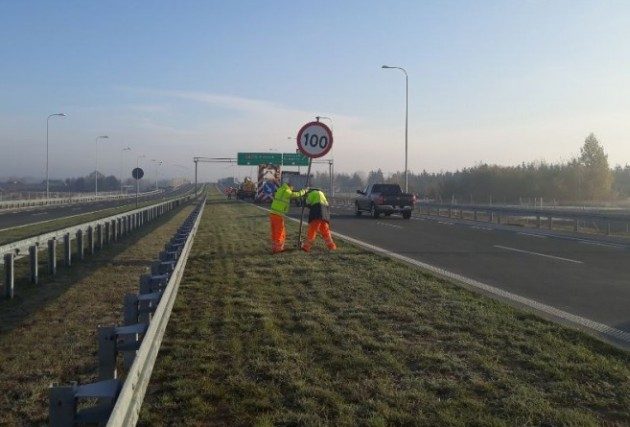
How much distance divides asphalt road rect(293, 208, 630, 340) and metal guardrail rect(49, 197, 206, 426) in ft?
17.9

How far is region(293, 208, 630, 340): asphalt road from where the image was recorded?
382 inches

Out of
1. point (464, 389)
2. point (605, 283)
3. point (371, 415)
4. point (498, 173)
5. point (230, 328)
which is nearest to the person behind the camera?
point (371, 415)

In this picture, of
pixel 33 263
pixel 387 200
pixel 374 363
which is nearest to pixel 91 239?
pixel 33 263

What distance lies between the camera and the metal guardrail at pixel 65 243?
10.2m

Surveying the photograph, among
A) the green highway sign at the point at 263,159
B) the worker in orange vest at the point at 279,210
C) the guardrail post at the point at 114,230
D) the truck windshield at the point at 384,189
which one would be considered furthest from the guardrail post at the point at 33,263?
the green highway sign at the point at 263,159

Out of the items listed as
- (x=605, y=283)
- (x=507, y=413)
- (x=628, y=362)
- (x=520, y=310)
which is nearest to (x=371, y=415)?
(x=507, y=413)

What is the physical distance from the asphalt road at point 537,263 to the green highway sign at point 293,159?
49.0 m

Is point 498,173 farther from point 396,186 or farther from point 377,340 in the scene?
point 377,340

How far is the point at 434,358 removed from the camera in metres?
6.32

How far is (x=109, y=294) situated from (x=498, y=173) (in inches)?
3188

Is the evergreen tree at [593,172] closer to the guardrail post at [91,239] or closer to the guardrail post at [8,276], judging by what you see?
the guardrail post at [91,239]

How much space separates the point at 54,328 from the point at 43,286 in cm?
359

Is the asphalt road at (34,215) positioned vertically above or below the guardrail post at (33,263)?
below

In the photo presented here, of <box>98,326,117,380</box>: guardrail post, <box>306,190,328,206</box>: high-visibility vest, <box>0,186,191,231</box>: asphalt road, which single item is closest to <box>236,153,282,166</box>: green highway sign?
<box>0,186,191,231</box>: asphalt road
